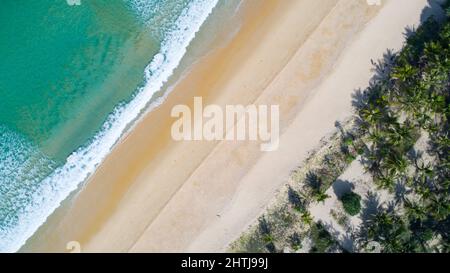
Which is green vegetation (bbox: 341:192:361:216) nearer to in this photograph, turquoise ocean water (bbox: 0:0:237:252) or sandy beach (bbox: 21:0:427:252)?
sandy beach (bbox: 21:0:427:252)

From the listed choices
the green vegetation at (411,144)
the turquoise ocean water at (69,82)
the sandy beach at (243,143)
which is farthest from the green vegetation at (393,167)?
the turquoise ocean water at (69,82)

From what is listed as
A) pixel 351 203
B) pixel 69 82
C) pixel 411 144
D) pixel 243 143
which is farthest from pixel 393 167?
pixel 69 82

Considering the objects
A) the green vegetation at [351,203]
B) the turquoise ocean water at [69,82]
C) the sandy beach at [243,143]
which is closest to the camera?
the green vegetation at [351,203]

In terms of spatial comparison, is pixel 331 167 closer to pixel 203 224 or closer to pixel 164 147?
pixel 203 224

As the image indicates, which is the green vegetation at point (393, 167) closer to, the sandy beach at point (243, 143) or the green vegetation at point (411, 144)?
the green vegetation at point (411, 144)

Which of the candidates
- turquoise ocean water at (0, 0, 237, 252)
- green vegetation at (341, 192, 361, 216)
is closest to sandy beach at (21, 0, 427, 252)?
turquoise ocean water at (0, 0, 237, 252)

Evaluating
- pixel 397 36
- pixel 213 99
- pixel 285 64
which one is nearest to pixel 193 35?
pixel 213 99

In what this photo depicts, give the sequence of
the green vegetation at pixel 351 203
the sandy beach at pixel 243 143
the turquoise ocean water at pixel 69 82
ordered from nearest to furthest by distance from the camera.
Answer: the green vegetation at pixel 351 203 → the sandy beach at pixel 243 143 → the turquoise ocean water at pixel 69 82
